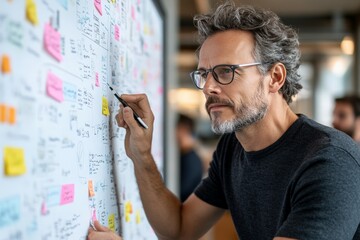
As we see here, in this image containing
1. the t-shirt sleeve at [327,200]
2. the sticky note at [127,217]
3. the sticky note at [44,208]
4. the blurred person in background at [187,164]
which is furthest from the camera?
the blurred person in background at [187,164]

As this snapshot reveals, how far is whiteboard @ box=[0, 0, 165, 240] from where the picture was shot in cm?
82

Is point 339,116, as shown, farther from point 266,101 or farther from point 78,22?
point 78,22

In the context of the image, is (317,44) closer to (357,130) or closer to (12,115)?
(357,130)

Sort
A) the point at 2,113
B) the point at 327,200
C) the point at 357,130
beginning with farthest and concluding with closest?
the point at 357,130, the point at 327,200, the point at 2,113

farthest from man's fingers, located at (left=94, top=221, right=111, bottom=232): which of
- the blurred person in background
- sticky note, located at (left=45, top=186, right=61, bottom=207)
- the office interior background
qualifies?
the blurred person in background

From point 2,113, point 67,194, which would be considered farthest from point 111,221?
point 2,113

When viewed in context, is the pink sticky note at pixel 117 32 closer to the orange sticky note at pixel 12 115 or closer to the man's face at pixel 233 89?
the man's face at pixel 233 89

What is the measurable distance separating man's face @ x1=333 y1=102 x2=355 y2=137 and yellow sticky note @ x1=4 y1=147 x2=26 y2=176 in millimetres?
3249

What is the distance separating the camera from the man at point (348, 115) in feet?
12.2

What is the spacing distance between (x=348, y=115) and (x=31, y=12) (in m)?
3.28

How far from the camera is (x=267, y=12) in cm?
163

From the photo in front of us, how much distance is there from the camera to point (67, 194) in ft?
3.49

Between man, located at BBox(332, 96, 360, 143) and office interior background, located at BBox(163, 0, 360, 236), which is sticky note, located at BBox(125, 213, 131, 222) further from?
man, located at BBox(332, 96, 360, 143)

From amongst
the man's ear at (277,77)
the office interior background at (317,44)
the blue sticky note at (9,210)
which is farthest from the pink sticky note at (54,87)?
the office interior background at (317,44)
